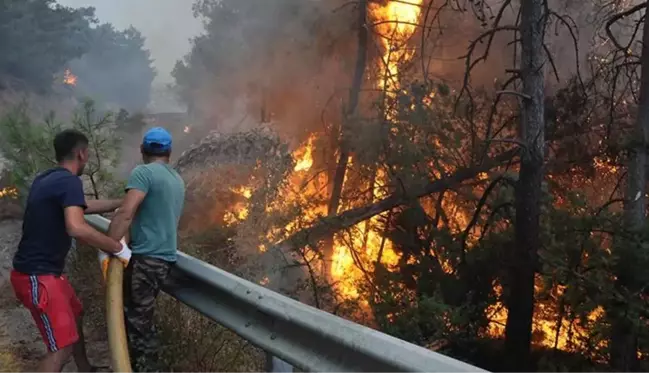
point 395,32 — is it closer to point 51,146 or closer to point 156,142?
point 51,146

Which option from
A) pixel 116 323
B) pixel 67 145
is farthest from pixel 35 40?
pixel 116 323

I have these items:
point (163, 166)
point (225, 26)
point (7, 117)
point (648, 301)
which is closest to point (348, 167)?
point (7, 117)

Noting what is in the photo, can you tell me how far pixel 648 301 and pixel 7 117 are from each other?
8.89 m

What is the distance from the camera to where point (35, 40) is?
34.1 m

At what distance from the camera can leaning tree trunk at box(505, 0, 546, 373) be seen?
21.6 feet

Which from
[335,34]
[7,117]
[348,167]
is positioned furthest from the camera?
[335,34]

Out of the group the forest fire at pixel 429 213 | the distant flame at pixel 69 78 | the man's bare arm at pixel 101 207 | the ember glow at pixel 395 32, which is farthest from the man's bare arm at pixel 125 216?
the distant flame at pixel 69 78

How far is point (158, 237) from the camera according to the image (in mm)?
3650

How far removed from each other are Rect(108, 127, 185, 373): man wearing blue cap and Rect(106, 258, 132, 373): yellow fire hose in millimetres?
348

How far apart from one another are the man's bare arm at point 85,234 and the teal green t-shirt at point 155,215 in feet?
1.22

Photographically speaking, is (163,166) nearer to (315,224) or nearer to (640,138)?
(640,138)

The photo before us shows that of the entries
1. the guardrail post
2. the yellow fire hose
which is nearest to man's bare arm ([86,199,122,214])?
the yellow fire hose

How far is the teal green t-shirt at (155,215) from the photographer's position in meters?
3.61

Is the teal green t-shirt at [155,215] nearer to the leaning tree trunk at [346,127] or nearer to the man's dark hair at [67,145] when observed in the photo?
the man's dark hair at [67,145]
